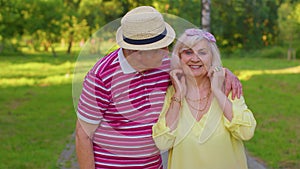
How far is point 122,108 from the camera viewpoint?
311 cm

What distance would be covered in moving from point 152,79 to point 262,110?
10875 mm

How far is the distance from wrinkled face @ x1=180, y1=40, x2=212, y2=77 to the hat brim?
0.11 meters

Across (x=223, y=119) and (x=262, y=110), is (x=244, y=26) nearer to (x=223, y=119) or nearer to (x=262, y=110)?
(x=262, y=110)

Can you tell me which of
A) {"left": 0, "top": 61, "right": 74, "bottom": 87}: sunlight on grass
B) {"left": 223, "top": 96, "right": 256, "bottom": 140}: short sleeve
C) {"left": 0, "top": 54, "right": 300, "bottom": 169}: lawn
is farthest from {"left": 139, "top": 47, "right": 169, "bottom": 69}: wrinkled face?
{"left": 0, "top": 61, "right": 74, "bottom": 87}: sunlight on grass

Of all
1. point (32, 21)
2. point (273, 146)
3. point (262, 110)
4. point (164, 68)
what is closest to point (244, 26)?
point (32, 21)

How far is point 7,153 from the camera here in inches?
350

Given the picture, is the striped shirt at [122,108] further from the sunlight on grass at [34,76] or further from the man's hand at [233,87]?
the sunlight on grass at [34,76]

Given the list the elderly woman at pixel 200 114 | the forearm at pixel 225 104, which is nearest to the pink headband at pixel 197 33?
the elderly woman at pixel 200 114

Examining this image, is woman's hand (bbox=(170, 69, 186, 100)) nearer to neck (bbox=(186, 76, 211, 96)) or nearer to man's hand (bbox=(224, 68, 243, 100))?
neck (bbox=(186, 76, 211, 96))

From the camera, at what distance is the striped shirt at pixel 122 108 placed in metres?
3.06

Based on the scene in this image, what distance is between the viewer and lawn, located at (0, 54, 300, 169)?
8.60 metres

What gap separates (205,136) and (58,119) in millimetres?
9697

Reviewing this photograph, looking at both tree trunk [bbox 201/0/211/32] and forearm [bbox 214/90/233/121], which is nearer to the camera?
forearm [bbox 214/90/233/121]

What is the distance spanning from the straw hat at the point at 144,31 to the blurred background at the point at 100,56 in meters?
0.28
